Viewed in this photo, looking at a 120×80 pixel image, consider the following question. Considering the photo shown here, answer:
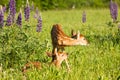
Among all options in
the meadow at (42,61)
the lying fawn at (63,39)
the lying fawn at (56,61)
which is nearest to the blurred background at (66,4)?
the meadow at (42,61)

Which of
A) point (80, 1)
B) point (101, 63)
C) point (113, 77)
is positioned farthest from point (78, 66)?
point (80, 1)

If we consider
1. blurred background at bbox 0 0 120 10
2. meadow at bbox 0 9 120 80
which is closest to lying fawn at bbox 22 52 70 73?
meadow at bbox 0 9 120 80

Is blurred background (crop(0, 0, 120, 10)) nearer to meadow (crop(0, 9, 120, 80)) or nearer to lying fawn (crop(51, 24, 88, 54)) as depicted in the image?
meadow (crop(0, 9, 120, 80))

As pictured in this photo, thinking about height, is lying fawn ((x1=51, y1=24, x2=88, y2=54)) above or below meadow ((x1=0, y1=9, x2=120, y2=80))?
above

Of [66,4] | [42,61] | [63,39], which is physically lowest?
[42,61]

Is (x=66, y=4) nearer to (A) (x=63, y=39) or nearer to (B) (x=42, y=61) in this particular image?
(B) (x=42, y=61)

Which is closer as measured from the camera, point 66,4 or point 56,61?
point 56,61

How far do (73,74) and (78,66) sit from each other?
0.69 meters

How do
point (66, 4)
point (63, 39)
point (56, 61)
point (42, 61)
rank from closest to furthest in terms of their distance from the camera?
point (63, 39) → point (56, 61) → point (42, 61) → point (66, 4)

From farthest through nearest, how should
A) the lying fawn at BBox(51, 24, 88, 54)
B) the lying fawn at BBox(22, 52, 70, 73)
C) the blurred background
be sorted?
the blurred background
the lying fawn at BBox(22, 52, 70, 73)
the lying fawn at BBox(51, 24, 88, 54)

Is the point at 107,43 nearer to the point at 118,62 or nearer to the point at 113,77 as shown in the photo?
the point at 118,62

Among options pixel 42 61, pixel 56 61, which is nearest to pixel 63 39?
pixel 56 61

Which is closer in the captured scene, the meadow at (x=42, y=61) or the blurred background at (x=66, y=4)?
the meadow at (x=42, y=61)

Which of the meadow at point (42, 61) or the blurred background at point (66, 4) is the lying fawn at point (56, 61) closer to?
the meadow at point (42, 61)
